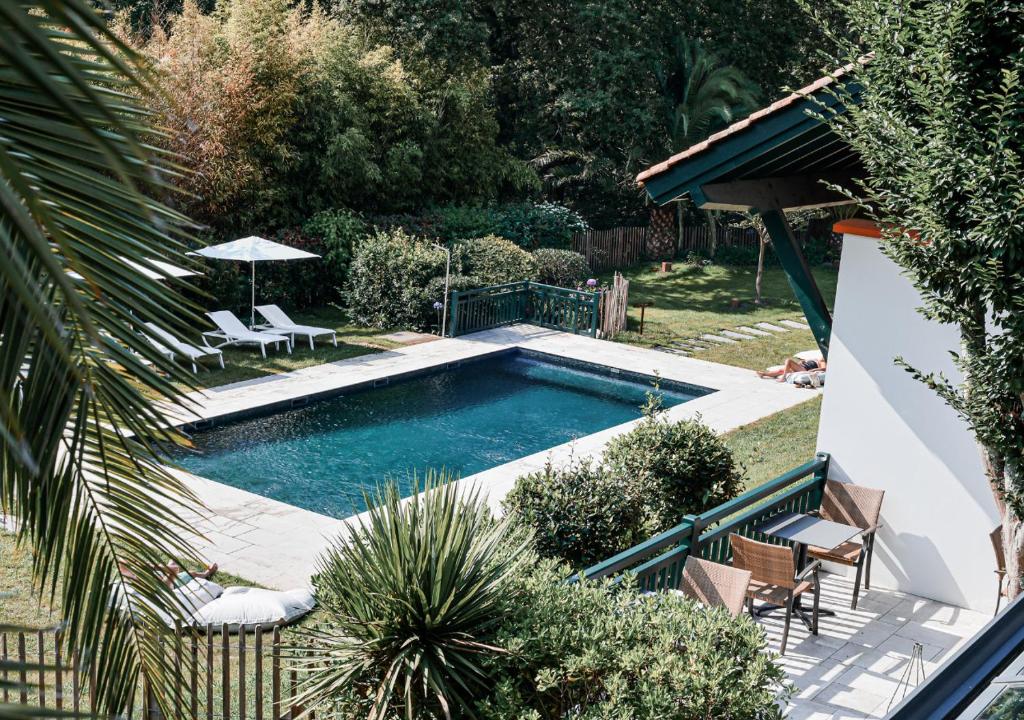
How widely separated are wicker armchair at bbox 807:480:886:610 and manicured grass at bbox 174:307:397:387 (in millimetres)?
10049

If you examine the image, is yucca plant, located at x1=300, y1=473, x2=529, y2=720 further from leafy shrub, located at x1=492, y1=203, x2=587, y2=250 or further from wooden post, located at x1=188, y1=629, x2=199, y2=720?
leafy shrub, located at x1=492, y1=203, x2=587, y2=250

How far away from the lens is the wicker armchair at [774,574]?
7.76m

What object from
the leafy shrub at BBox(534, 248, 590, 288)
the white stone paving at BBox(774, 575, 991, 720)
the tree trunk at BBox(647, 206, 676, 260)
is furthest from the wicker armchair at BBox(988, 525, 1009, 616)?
the tree trunk at BBox(647, 206, 676, 260)

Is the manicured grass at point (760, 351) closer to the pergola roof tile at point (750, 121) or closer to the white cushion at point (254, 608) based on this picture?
the pergola roof tile at point (750, 121)

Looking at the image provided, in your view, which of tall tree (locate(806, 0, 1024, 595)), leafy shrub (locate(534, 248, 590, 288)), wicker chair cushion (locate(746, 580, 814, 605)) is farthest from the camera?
leafy shrub (locate(534, 248, 590, 288))

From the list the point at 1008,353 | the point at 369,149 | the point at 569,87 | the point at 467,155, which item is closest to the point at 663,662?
the point at 1008,353

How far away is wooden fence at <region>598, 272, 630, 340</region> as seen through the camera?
21.2 m

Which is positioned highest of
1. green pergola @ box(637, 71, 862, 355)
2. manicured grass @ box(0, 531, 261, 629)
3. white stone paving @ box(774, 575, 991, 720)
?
green pergola @ box(637, 71, 862, 355)

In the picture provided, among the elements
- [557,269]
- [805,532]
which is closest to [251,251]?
[557,269]

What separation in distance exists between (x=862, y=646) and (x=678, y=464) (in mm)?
2314

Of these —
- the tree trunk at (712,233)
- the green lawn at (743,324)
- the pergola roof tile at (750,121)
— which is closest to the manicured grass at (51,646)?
the pergola roof tile at (750,121)

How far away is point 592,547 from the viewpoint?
26.5 ft

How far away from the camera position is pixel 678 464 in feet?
31.2

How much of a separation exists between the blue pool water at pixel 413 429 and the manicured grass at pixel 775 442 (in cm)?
226
